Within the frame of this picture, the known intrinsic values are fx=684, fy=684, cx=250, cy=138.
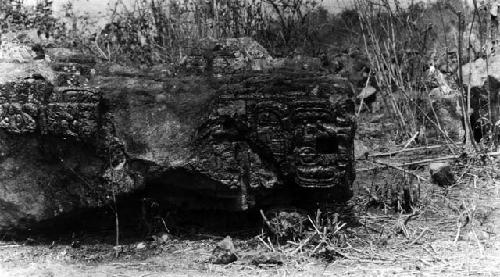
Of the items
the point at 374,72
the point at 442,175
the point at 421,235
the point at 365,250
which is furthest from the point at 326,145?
the point at 374,72

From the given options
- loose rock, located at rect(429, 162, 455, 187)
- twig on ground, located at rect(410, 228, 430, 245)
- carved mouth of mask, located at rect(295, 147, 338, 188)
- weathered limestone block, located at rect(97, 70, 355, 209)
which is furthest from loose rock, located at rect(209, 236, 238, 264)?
loose rock, located at rect(429, 162, 455, 187)

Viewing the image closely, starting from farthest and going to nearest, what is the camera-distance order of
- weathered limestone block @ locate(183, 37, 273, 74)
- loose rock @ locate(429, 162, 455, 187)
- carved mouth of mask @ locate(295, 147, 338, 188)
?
1. loose rock @ locate(429, 162, 455, 187)
2. weathered limestone block @ locate(183, 37, 273, 74)
3. carved mouth of mask @ locate(295, 147, 338, 188)

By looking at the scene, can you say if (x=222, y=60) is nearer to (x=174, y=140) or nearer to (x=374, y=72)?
(x=174, y=140)

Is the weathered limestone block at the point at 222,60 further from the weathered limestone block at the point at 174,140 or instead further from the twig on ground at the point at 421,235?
the twig on ground at the point at 421,235

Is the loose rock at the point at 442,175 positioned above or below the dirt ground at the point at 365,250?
above

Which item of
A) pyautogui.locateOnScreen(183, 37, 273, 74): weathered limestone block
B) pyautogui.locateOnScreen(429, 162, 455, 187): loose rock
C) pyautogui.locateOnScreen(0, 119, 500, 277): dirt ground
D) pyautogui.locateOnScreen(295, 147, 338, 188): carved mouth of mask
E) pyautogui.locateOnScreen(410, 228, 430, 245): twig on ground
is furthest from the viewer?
pyautogui.locateOnScreen(429, 162, 455, 187): loose rock

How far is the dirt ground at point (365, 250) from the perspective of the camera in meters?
3.11

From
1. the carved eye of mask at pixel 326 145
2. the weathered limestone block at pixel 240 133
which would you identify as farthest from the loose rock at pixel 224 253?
the carved eye of mask at pixel 326 145

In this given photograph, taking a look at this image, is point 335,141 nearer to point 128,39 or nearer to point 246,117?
point 246,117

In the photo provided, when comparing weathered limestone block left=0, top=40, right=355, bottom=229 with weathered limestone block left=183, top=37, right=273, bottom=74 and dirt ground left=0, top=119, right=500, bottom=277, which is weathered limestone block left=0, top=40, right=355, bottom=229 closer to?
weathered limestone block left=183, top=37, right=273, bottom=74

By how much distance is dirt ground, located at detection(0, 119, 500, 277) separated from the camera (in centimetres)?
311

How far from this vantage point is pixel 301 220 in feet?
11.1

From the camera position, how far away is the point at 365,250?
10.8ft

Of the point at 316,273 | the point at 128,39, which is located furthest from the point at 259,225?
the point at 128,39
